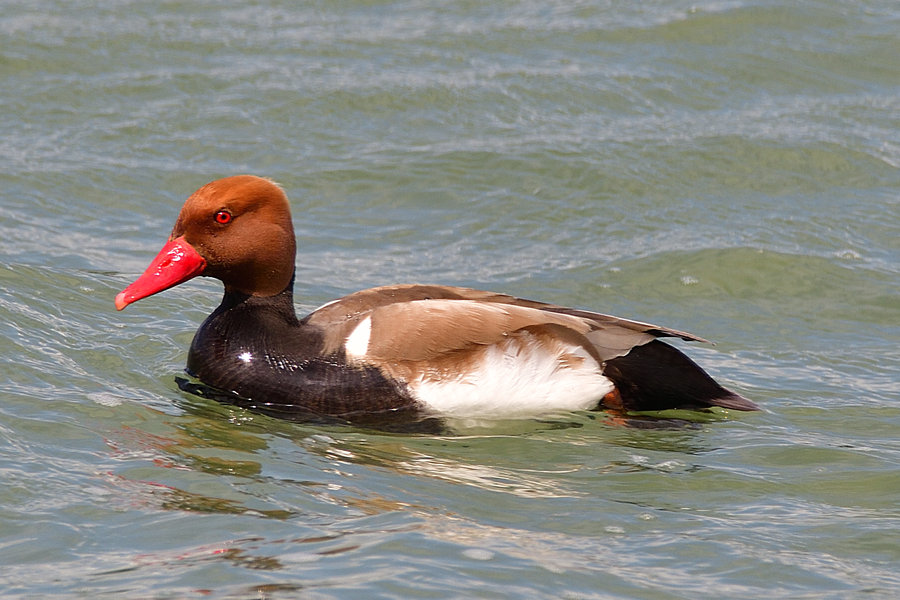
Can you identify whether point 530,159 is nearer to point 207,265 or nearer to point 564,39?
point 564,39

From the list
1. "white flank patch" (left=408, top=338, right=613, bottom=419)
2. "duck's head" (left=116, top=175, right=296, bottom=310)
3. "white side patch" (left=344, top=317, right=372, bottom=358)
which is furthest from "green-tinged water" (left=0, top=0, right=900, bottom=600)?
"duck's head" (left=116, top=175, right=296, bottom=310)

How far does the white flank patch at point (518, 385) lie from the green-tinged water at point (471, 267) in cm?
10

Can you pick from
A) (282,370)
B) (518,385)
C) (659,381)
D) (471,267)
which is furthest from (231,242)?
(471,267)

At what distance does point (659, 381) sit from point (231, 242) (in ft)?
6.69

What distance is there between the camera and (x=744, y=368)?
727cm

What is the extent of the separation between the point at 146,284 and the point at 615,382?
2151mm

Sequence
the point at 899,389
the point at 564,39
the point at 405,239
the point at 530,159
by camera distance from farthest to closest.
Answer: the point at 564,39
the point at 530,159
the point at 405,239
the point at 899,389

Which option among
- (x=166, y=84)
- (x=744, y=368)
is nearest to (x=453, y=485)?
(x=744, y=368)

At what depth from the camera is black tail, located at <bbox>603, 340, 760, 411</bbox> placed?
6.14m

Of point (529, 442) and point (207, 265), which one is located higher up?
point (207, 265)

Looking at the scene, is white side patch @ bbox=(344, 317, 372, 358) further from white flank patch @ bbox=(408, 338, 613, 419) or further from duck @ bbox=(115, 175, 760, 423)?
white flank patch @ bbox=(408, 338, 613, 419)

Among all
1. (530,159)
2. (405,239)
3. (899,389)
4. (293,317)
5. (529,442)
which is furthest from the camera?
(530,159)

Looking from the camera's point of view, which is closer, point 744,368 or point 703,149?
point 744,368

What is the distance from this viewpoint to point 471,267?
8.70 m
